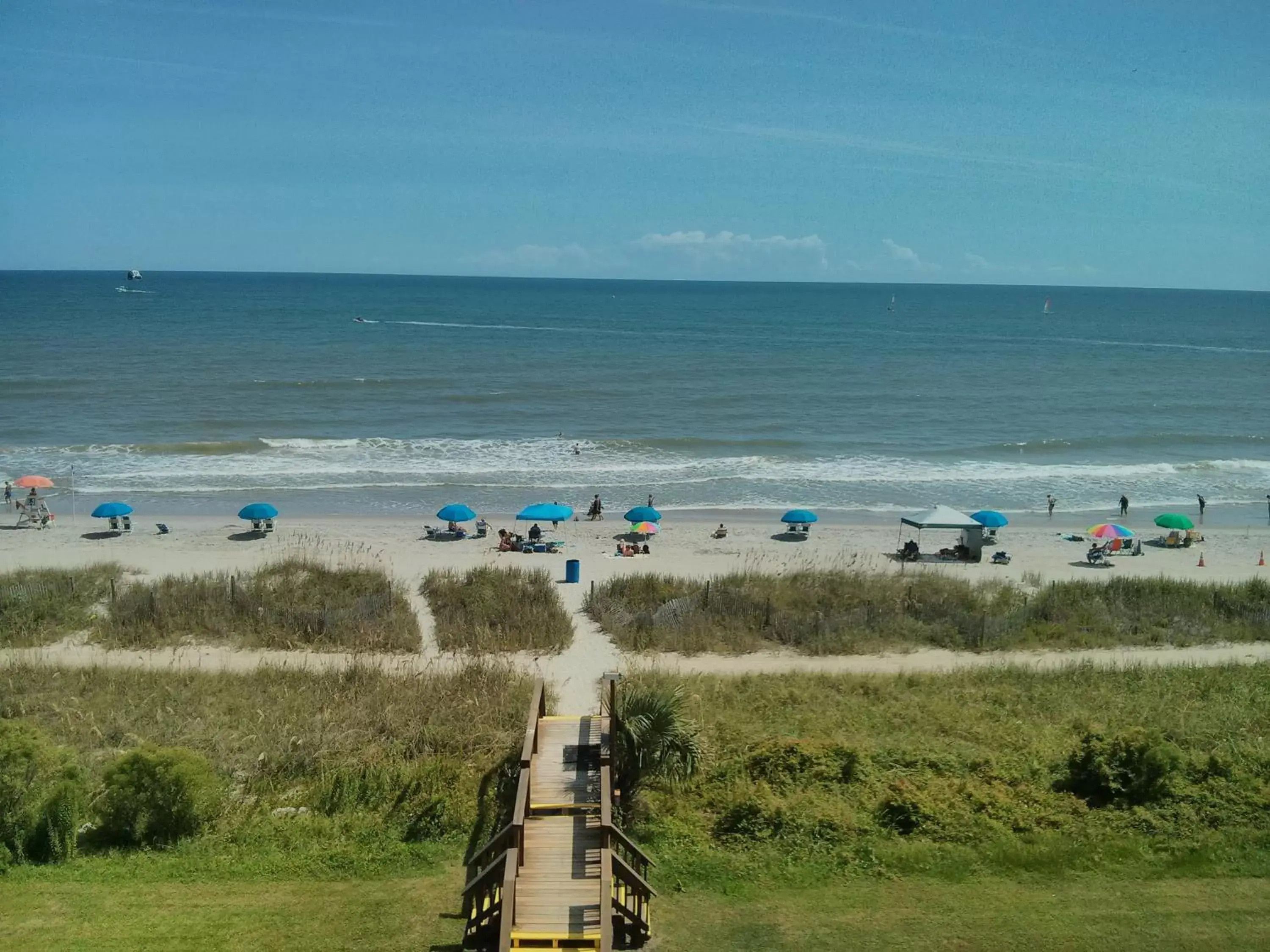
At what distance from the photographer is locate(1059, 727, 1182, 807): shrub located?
13.1 m

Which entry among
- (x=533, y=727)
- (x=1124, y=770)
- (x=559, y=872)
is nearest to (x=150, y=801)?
(x=533, y=727)

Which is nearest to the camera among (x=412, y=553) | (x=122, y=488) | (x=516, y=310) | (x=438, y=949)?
(x=438, y=949)

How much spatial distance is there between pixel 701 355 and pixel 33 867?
2928 inches

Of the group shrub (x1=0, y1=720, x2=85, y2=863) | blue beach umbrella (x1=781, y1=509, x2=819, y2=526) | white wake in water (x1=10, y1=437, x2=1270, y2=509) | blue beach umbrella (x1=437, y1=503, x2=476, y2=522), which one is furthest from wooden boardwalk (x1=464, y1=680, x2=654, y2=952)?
white wake in water (x1=10, y1=437, x2=1270, y2=509)

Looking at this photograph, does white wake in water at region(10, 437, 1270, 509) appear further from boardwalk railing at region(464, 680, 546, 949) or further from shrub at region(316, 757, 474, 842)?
boardwalk railing at region(464, 680, 546, 949)

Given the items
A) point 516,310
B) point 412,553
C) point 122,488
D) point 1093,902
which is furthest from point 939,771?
point 516,310

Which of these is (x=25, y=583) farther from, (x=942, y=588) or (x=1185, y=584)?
(x=1185, y=584)

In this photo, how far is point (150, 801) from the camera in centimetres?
1237

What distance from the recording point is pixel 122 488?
37.7 metres

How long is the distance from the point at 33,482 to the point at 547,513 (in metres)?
15.7

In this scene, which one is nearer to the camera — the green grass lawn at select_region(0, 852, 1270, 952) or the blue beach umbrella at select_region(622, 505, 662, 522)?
the green grass lawn at select_region(0, 852, 1270, 952)

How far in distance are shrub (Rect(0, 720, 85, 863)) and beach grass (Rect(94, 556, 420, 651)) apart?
741 centimetres

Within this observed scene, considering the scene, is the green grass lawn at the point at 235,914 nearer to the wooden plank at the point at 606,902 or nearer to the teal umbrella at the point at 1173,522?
the wooden plank at the point at 606,902

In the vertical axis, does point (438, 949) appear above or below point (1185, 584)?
below
